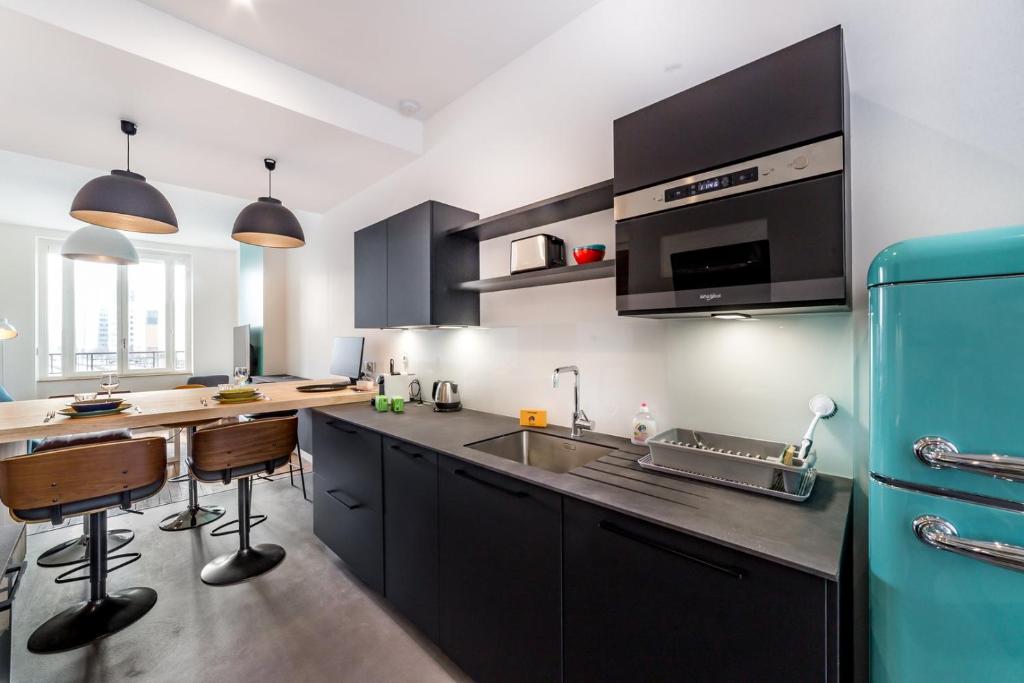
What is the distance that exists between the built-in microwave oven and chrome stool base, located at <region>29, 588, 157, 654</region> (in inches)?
111

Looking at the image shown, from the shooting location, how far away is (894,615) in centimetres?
88

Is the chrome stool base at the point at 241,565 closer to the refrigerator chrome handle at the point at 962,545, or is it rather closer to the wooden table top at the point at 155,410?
the wooden table top at the point at 155,410

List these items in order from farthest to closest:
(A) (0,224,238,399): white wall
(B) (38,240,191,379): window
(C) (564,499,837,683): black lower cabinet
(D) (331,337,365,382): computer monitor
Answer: (B) (38,240,191,379): window
(A) (0,224,238,399): white wall
(D) (331,337,365,382): computer monitor
(C) (564,499,837,683): black lower cabinet

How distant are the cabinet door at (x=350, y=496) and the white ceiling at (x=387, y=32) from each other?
2.19 metres

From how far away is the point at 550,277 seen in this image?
1933 millimetres

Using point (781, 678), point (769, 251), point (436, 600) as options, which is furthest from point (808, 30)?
point (436, 600)

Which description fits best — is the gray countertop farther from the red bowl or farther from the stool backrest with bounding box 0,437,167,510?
the stool backrest with bounding box 0,437,167,510

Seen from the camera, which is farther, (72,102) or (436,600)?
(72,102)

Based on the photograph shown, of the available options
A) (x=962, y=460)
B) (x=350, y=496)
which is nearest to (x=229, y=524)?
(x=350, y=496)

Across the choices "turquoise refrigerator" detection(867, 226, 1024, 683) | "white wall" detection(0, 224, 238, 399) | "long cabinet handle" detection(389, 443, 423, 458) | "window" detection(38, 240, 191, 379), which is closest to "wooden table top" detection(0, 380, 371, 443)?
"long cabinet handle" detection(389, 443, 423, 458)

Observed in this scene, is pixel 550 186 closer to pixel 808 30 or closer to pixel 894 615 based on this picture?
pixel 808 30

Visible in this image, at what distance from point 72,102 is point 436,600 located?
3.38 metres

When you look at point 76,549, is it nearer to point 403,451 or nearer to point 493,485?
point 403,451

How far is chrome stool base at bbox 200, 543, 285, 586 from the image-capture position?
7.73ft
